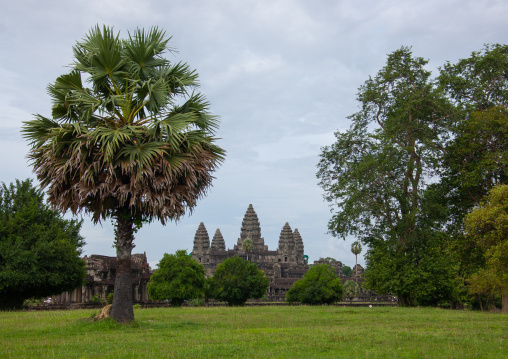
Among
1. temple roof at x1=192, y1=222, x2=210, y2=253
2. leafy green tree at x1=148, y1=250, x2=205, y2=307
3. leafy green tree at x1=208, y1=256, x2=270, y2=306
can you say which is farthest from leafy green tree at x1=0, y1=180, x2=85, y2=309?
temple roof at x1=192, y1=222, x2=210, y2=253

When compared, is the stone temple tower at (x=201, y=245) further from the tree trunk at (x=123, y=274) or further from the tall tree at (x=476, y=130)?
the tree trunk at (x=123, y=274)

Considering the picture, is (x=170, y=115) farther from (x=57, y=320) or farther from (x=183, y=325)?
(x=57, y=320)

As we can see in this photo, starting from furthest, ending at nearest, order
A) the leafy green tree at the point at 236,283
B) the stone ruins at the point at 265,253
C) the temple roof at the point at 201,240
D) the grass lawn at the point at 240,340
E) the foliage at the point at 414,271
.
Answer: the temple roof at the point at 201,240
the stone ruins at the point at 265,253
the leafy green tree at the point at 236,283
the foliage at the point at 414,271
the grass lawn at the point at 240,340

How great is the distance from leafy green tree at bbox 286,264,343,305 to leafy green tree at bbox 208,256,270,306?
4.27 metres

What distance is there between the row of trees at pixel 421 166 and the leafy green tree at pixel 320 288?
20.1m

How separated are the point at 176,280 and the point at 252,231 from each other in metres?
90.3

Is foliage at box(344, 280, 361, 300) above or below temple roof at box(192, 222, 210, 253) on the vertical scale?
below

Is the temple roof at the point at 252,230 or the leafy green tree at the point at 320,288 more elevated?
the temple roof at the point at 252,230

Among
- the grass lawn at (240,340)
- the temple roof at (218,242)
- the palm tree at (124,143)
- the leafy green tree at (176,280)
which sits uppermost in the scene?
the temple roof at (218,242)

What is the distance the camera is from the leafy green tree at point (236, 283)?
53906 millimetres

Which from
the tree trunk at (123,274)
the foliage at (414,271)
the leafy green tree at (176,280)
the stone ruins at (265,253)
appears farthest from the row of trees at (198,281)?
the stone ruins at (265,253)

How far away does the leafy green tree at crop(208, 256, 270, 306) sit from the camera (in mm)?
53906

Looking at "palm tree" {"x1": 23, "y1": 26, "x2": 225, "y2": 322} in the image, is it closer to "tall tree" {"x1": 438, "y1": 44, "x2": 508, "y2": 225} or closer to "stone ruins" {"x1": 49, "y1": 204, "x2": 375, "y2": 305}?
"tall tree" {"x1": 438, "y1": 44, "x2": 508, "y2": 225}

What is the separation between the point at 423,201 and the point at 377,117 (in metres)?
6.89
